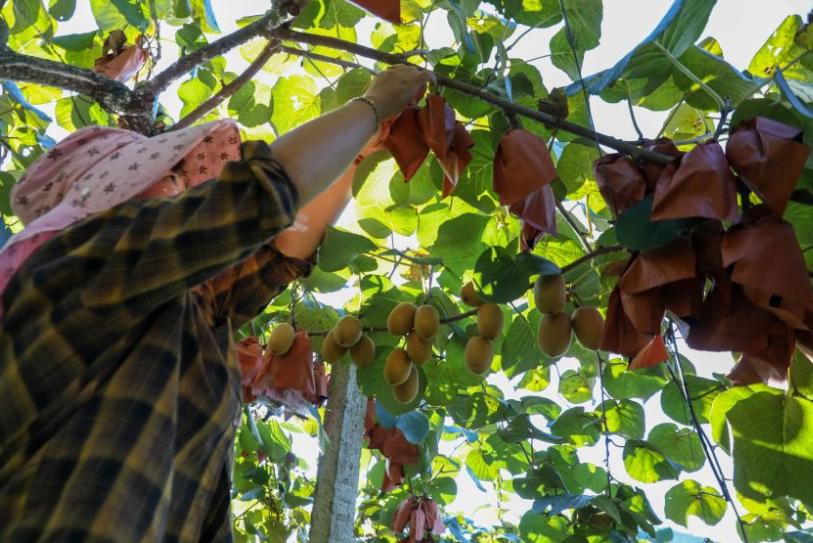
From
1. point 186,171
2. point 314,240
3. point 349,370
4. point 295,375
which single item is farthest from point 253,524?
point 186,171

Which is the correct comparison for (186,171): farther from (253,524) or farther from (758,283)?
(253,524)

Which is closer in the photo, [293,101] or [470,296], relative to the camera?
[470,296]

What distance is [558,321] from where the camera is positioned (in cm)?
102

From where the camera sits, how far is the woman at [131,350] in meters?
0.54

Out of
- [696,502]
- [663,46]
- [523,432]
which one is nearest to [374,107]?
[663,46]

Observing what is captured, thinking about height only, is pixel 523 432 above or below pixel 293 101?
below

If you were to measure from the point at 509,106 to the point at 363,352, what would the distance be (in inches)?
21.9

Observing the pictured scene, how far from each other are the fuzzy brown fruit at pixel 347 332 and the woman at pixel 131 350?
0.58 metres

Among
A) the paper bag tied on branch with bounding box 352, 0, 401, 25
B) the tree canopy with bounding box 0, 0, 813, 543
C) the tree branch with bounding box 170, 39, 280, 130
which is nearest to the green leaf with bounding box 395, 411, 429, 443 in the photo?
the tree canopy with bounding box 0, 0, 813, 543

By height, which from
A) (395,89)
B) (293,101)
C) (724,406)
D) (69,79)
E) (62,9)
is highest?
(62,9)

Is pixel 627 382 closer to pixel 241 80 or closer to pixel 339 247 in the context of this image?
pixel 339 247

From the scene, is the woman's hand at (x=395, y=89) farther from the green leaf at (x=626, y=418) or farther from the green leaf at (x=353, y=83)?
the green leaf at (x=626, y=418)

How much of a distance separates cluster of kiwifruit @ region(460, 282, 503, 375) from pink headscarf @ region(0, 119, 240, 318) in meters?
0.51

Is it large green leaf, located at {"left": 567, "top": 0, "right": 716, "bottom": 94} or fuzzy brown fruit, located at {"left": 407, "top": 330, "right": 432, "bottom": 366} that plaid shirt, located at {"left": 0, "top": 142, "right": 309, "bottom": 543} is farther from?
fuzzy brown fruit, located at {"left": 407, "top": 330, "right": 432, "bottom": 366}
